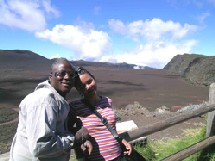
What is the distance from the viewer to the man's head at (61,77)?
209 centimetres

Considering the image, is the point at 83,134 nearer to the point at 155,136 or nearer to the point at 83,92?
the point at 83,92

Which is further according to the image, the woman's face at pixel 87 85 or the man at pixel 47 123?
the woman's face at pixel 87 85

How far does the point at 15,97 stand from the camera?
18.0 m

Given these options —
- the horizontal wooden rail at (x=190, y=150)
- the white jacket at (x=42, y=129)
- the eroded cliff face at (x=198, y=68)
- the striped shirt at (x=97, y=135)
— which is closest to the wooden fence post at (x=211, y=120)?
the horizontal wooden rail at (x=190, y=150)

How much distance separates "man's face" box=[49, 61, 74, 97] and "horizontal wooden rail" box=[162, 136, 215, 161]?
183 centimetres

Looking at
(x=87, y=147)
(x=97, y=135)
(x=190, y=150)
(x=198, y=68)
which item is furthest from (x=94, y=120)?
(x=198, y=68)

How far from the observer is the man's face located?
2.09 metres

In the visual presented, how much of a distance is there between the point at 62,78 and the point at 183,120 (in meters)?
2.45

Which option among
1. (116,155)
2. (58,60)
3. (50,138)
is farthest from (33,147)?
(116,155)

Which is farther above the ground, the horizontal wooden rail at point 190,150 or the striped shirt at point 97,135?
the striped shirt at point 97,135

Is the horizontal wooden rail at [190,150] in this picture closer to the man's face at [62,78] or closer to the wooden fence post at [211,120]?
the wooden fence post at [211,120]

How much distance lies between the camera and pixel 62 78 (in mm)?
2100

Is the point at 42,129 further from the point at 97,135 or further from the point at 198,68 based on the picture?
the point at 198,68

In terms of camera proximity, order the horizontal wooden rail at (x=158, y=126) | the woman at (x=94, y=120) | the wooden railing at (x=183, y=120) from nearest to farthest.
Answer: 1. the woman at (x=94, y=120)
2. the horizontal wooden rail at (x=158, y=126)
3. the wooden railing at (x=183, y=120)
